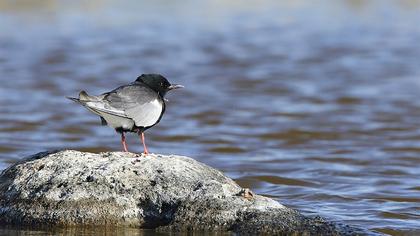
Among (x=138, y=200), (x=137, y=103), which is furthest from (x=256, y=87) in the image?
(x=138, y=200)

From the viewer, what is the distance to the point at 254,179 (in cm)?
1017

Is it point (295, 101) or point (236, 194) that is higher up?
point (295, 101)

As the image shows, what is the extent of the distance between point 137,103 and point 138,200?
3.04 ft

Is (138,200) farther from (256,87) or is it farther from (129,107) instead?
(256,87)

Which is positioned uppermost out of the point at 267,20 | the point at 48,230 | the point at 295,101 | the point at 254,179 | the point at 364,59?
the point at 267,20

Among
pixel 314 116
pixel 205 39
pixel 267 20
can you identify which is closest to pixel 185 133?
pixel 314 116

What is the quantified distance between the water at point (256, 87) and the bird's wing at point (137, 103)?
73.9 inches

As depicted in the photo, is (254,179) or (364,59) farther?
(364,59)

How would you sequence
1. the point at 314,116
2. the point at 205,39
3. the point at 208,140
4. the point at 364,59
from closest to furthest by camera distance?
the point at 208,140, the point at 314,116, the point at 364,59, the point at 205,39

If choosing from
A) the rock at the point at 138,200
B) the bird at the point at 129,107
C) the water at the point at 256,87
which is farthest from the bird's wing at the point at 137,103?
the water at the point at 256,87

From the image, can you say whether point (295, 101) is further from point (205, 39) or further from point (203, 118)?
point (205, 39)

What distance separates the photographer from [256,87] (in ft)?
49.2

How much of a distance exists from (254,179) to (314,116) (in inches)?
126

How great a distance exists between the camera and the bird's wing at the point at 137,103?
7.81 metres
